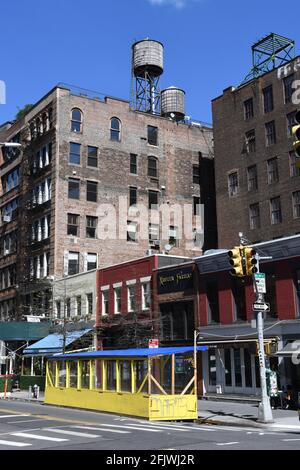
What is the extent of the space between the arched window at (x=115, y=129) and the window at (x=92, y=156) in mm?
2483

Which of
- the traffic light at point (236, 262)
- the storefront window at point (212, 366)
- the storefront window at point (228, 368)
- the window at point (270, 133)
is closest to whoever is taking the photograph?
the traffic light at point (236, 262)

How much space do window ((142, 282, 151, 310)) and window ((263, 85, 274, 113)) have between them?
1960cm

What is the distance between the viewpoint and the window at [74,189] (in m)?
49.8

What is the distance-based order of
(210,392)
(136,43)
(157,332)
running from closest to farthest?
(210,392)
(157,332)
(136,43)

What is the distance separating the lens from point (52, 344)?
42.3 meters

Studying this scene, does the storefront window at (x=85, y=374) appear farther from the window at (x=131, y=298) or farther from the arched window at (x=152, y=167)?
the arched window at (x=152, y=167)

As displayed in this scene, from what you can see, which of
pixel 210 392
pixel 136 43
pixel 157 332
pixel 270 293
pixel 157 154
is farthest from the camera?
pixel 136 43

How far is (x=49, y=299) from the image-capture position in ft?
159

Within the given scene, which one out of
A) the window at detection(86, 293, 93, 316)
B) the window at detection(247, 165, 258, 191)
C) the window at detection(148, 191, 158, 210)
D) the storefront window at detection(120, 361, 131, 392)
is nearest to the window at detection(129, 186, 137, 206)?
the window at detection(148, 191, 158, 210)

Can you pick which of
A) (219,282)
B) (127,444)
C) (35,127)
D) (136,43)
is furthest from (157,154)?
(127,444)

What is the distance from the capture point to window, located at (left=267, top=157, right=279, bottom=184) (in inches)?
1859

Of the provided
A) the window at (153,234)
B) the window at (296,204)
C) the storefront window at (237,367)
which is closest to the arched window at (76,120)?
the window at (153,234)
